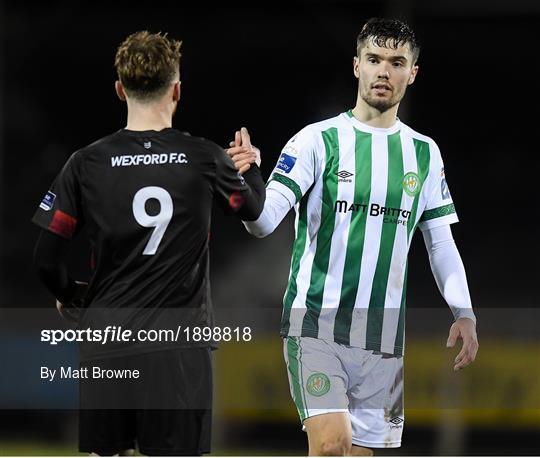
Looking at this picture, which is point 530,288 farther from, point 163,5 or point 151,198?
point 151,198

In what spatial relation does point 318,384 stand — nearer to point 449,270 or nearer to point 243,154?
point 449,270

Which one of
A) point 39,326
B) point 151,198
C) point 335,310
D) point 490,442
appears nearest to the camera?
point 151,198

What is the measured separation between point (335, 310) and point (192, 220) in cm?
98

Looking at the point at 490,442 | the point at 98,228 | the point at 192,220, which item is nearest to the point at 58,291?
the point at 98,228

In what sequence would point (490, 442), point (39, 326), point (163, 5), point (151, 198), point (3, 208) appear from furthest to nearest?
point (163, 5) < point (3, 208) < point (490, 442) < point (39, 326) < point (151, 198)

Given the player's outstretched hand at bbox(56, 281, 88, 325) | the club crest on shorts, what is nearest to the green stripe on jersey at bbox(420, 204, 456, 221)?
the club crest on shorts

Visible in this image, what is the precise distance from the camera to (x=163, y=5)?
1341cm

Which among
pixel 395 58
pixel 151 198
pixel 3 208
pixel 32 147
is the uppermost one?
pixel 32 147

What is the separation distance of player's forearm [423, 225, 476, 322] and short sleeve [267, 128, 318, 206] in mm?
624

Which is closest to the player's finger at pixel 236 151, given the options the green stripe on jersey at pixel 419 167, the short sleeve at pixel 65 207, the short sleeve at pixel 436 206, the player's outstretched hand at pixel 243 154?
the player's outstretched hand at pixel 243 154

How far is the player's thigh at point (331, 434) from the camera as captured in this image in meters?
4.12

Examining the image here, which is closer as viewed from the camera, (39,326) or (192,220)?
(192,220)

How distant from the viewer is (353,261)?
4352mm

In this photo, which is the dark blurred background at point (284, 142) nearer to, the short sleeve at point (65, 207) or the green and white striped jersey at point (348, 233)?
the green and white striped jersey at point (348, 233)
